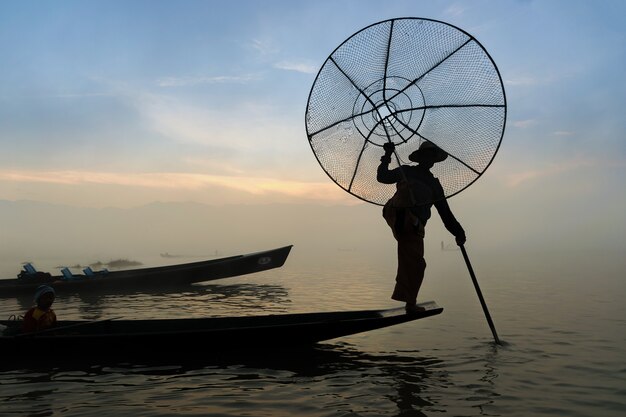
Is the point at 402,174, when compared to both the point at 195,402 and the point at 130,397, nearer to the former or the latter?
the point at 195,402

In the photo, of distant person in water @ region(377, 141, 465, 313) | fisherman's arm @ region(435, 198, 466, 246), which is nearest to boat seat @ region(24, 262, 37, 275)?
distant person in water @ region(377, 141, 465, 313)

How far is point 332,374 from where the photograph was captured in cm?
715

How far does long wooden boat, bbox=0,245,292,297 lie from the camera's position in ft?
63.4

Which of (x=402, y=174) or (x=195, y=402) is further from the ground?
(x=402, y=174)

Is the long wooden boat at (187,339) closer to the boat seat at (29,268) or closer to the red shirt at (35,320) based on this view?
the red shirt at (35,320)

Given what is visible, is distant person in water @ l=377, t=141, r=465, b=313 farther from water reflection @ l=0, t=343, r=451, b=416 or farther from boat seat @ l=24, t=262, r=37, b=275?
boat seat @ l=24, t=262, r=37, b=275

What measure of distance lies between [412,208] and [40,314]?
661 cm

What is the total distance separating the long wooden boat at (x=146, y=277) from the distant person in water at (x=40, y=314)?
514 inches

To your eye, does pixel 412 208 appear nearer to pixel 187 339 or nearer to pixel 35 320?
pixel 187 339

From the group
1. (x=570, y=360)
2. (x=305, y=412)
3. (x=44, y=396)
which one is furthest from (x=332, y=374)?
(x=570, y=360)

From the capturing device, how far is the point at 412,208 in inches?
286

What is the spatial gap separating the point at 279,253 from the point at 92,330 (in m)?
16.7

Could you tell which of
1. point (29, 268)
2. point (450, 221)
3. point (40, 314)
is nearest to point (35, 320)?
point (40, 314)

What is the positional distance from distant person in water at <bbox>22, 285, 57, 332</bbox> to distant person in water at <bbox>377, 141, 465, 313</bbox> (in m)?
5.95
